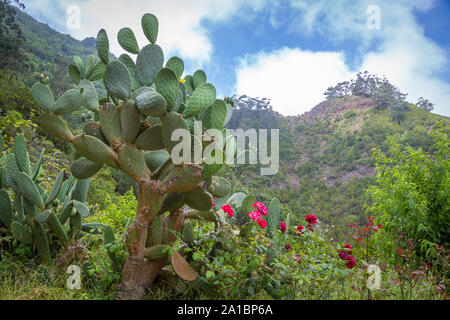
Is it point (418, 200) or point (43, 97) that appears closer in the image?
point (43, 97)

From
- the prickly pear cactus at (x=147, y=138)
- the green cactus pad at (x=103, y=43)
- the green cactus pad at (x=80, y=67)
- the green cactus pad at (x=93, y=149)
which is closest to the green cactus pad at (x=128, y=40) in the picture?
the prickly pear cactus at (x=147, y=138)

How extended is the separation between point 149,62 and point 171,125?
430 millimetres

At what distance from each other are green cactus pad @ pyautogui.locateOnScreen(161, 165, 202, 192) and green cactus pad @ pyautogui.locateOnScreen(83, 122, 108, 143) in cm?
42

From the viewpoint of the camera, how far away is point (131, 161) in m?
1.43

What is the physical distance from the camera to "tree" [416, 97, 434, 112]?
3335cm

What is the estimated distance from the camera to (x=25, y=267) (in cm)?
170

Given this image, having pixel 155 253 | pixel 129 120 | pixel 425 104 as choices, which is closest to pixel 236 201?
pixel 155 253

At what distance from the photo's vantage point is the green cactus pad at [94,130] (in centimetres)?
154

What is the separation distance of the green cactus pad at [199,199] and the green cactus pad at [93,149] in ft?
1.28

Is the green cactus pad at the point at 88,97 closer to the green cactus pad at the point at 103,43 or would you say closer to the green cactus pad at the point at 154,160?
the green cactus pad at the point at 103,43

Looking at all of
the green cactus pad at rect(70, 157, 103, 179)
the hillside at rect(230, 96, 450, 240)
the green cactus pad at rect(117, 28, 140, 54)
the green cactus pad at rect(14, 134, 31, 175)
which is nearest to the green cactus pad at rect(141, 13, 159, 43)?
the green cactus pad at rect(117, 28, 140, 54)

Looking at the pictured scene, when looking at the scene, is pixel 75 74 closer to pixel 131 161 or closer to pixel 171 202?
pixel 131 161

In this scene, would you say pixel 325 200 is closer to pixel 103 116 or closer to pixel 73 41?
pixel 103 116
